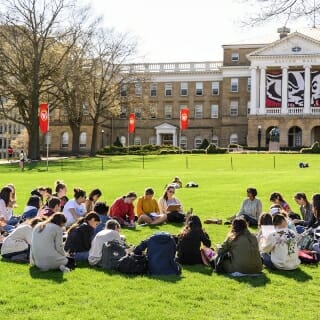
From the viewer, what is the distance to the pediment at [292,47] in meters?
76.5

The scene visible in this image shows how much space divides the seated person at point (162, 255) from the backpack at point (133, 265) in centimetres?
10

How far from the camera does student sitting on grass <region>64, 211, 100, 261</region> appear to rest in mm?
11609

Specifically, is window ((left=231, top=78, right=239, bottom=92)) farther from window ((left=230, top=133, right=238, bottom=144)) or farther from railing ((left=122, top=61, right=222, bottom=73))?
window ((left=230, top=133, right=238, bottom=144))

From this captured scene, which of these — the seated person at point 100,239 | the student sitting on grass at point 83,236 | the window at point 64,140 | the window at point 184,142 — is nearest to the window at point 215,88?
the window at point 184,142

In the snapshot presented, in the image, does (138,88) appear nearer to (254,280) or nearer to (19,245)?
(19,245)

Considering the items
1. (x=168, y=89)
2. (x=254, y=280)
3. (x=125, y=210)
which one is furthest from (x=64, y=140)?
(x=254, y=280)

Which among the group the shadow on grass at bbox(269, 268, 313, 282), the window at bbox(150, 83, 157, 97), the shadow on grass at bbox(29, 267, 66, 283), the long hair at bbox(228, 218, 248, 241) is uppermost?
the window at bbox(150, 83, 157, 97)

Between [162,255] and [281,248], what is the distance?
2218 millimetres

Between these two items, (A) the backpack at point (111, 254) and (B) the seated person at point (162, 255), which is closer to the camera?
(B) the seated person at point (162, 255)

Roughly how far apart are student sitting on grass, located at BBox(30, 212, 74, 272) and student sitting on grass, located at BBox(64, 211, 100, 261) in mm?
1031

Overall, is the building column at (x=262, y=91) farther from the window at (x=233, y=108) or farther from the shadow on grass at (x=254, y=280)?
the shadow on grass at (x=254, y=280)

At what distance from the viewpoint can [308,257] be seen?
11719 millimetres

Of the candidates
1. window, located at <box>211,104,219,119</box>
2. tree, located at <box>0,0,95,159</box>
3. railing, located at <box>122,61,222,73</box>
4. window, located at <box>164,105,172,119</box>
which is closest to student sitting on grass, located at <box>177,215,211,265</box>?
tree, located at <box>0,0,95,159</box>

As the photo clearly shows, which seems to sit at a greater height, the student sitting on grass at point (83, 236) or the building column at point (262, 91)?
the building column at point (262, 91)
